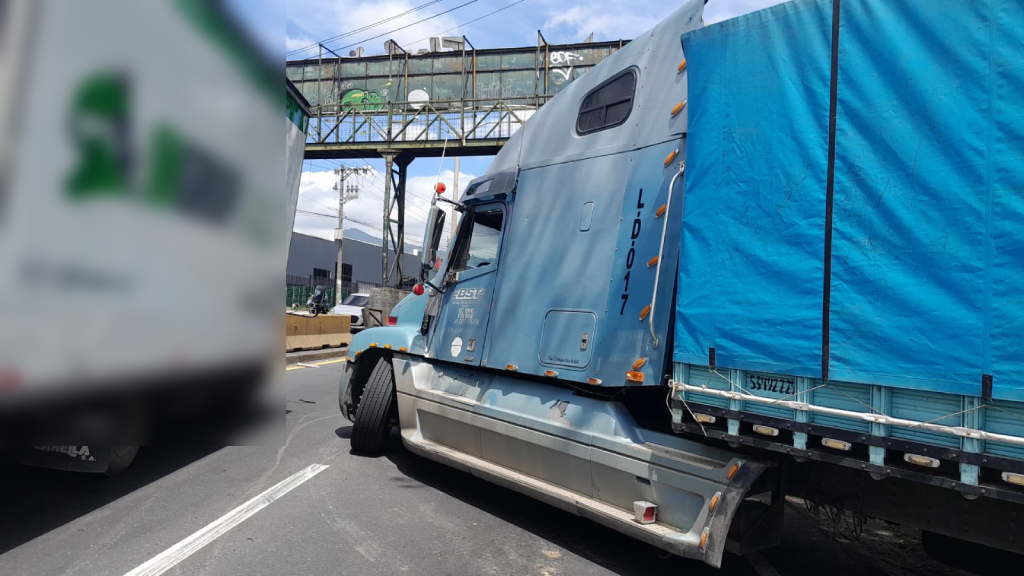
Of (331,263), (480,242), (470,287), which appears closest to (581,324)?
(470,287)

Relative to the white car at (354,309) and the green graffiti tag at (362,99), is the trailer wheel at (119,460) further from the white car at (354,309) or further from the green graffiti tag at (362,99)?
the green graffiti tag at (362,99)

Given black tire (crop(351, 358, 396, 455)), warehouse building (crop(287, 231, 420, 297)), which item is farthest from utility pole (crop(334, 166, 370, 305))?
black tire (crop(351, 358, 396, 455))

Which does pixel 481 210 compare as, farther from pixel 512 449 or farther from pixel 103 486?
pixel 103 486

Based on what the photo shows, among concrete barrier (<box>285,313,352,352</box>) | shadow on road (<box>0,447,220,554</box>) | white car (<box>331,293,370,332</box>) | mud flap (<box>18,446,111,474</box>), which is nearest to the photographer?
mud flap (<box>18,446,111,474</box>)

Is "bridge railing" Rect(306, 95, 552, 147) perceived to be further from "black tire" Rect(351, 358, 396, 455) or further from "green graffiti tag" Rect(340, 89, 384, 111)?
"black tire" Rect(351, 358, 396, 455)

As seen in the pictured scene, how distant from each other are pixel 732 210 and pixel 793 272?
514 millimetres

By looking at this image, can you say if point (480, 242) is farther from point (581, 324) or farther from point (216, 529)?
point (216, 529)

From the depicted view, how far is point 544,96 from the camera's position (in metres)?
25.5

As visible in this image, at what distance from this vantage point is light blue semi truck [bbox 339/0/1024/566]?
8.39ft

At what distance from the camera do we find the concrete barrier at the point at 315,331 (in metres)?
15.4

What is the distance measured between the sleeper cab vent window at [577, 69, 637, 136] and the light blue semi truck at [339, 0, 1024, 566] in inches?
0.9

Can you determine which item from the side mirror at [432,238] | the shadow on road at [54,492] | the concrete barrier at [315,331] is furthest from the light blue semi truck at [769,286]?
the concrete barrier at [315,331]

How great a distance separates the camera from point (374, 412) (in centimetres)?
650

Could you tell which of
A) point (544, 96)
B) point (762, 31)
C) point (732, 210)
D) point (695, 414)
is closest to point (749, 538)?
point (695, 414)
